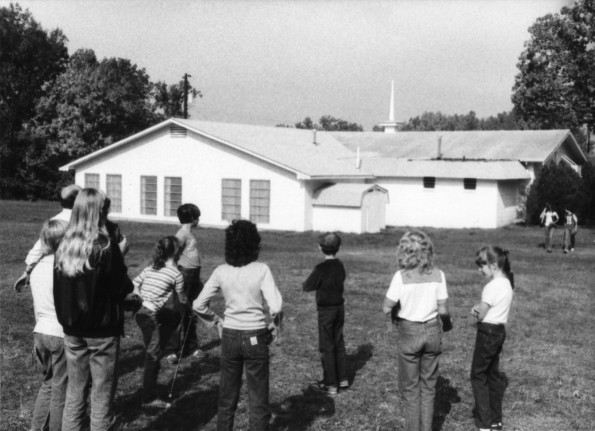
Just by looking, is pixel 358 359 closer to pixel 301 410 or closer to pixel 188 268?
pixel 301 410

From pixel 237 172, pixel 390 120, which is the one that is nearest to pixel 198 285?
pixel 237 172

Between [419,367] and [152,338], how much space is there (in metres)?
2.81

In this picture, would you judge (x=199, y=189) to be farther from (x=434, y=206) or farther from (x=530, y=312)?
(x=530, y=312)

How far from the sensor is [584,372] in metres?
9.00

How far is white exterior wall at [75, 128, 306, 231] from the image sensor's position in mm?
29703

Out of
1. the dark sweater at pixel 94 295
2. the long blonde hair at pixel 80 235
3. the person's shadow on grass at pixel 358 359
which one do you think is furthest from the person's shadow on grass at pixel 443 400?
the long blonde hair at pixel 80 235

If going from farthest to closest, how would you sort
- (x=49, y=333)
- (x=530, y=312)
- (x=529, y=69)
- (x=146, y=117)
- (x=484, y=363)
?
(x=146, y=117), (x=529, y=69), (x=530, y=312), (x=484, y=363), (x=49, y=333)

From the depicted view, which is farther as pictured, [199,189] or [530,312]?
A: [199,189]

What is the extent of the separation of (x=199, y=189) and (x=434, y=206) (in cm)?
1143

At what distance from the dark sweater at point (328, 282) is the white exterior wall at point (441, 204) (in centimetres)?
2665

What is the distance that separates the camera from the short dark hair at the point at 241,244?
566cm

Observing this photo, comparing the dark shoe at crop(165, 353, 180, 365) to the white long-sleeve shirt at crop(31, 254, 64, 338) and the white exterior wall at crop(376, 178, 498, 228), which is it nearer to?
the white long-sleeve shirt at crop(31, 254, 64, 338)

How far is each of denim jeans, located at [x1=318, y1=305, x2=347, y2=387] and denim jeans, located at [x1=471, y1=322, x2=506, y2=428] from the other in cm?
158

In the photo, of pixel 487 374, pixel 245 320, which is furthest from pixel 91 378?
pixel 487 374
